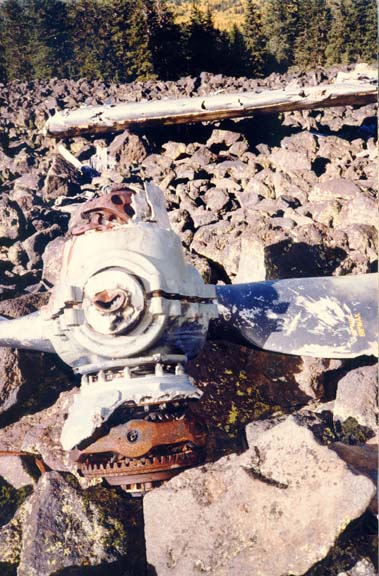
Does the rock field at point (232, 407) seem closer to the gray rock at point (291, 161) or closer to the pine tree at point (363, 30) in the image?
the gray rock at point (291, 161)

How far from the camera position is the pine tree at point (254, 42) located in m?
3.32

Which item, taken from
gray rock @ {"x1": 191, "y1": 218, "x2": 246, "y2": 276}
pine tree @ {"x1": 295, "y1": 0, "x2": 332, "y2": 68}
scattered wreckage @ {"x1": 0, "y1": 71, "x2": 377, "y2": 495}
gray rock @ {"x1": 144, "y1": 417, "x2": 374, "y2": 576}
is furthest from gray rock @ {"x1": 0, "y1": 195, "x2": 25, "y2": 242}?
pine tree @ {"x1": 295, "y1": 0, "x2": 332, "y2": 68}

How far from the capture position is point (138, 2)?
3.98m

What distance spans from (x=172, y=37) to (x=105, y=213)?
270cm

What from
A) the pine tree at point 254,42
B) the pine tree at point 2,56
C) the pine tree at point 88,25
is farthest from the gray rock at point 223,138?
the pine tree at point 2,56

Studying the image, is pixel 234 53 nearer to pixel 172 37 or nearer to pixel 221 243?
pixel 172 37

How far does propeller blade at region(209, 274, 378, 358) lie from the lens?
5.60 feet

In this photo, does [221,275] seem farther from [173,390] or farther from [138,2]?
[138,2]

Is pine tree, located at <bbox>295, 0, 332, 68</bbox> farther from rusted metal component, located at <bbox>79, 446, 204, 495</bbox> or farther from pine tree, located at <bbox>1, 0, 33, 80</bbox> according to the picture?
rusted metal component, located at <bbox>79, 446, 204, 495</bbox>

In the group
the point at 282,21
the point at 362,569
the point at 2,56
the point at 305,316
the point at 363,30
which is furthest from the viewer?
the point at 2,56

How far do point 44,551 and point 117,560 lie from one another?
0.18m

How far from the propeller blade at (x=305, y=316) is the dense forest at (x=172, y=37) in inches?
82.8

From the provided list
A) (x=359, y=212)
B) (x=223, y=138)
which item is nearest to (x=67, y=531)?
(x=359, y=212)

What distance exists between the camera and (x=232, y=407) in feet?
5.84
